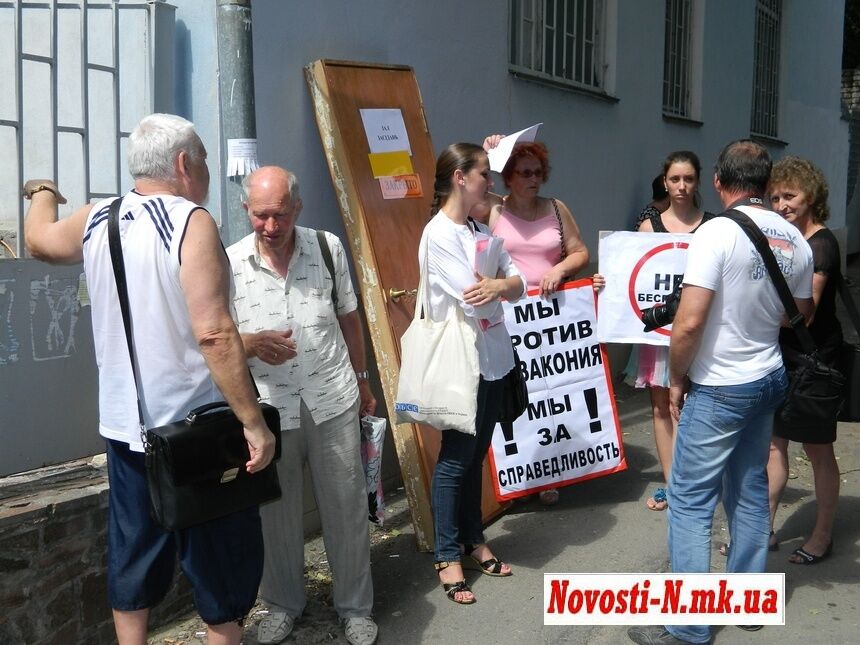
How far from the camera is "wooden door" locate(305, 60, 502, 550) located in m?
4.46

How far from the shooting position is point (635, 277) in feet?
17.0

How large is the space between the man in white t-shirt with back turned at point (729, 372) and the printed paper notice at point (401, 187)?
174 cm

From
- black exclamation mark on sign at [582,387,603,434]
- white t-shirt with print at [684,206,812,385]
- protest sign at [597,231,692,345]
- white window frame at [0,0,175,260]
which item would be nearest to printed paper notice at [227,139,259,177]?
white window frame at [0,0,175,260]

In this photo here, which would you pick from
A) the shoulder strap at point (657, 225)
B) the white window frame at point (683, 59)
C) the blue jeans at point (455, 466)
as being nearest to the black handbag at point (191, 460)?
the blue jeans at point (455, 466)

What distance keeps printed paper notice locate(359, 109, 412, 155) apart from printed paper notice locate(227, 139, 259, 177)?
108 centimetres

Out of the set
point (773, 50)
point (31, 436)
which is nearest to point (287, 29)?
point (31, 436)

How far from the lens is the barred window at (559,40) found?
6.86m

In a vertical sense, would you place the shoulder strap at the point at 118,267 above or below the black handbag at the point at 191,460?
above

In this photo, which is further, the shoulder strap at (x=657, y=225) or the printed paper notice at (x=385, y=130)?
the shoulder strap at (x=657, y=225)

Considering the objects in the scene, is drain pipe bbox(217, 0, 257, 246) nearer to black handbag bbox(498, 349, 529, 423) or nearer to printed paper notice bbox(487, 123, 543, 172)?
printed paper notice bbox(487, 123, 543, 172)

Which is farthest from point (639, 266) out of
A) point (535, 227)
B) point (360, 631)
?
point (360, 631)

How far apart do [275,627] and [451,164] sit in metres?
1.96

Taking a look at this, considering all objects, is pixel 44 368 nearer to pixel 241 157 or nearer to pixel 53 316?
pixel 53 316

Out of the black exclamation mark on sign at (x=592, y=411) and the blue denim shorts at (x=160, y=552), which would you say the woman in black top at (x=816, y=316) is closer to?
the black exclamation mark on sign at (x=592, y=411)
